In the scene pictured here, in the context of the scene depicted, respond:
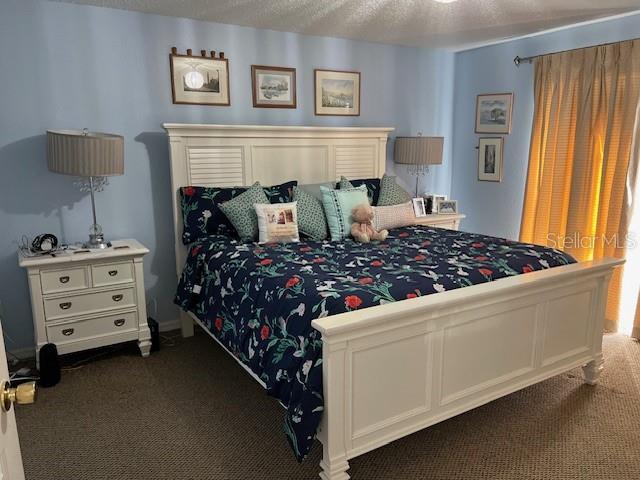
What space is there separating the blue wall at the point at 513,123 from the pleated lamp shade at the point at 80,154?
323 cm

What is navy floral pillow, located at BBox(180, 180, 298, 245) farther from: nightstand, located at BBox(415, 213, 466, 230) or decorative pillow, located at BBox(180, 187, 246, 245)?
nightstand, located at BBox(415, 213, 466, 230)

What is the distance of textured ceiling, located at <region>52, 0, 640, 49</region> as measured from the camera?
10.0 ft

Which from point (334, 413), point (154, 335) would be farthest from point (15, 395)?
point (154, 335)

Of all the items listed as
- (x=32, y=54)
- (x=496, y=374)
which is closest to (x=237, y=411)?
(x=496, y=374)

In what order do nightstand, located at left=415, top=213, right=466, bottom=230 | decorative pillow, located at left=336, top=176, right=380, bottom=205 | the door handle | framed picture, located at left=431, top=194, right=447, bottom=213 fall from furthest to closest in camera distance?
framed picture, located at left=431, top=194, right=447, bottom=213 → nightstand, located at left=415, top=213, right=466, bottom=230 → decorative pillow, located at left=336, top=176, right=380, bottom=205 → the door handle

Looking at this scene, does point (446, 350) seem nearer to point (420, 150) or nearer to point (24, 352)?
point (420, 150)

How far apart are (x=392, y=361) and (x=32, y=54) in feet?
9.17

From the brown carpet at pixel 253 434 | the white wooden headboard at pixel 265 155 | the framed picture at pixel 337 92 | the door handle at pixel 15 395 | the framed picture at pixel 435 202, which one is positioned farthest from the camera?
the framed picture at pixel 435 202

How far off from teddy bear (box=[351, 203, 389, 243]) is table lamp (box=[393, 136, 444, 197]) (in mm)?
1207

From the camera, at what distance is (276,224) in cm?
312

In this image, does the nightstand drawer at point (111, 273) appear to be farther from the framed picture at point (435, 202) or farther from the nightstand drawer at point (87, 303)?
the framed picture at point (435, 202)

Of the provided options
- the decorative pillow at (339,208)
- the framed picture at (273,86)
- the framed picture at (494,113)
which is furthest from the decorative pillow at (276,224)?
the framed picture at (494,113)

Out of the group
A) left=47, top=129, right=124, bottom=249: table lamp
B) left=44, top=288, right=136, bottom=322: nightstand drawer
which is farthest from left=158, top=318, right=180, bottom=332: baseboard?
left=47, top=129, right=124, bottom=249: table lamp

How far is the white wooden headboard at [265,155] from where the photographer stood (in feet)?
11.2
